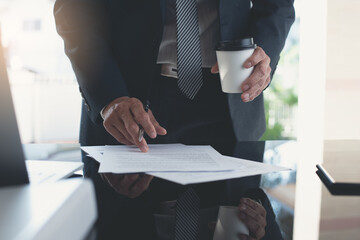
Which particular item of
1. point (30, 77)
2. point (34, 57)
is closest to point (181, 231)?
point (30, 77)

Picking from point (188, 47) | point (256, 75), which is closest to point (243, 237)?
point (256, 75)

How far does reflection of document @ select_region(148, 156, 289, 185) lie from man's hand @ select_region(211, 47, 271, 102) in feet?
0.79

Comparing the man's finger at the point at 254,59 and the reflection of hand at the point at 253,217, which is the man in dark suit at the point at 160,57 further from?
the reflection of hand at the point at 253,217

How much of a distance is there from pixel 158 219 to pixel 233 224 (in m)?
0.09

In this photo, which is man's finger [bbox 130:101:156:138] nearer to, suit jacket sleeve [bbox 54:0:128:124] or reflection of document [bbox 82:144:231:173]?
reflection of document [bbox 82:144:231:173]

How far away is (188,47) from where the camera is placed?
1.10m

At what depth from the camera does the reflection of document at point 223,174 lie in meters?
0.59

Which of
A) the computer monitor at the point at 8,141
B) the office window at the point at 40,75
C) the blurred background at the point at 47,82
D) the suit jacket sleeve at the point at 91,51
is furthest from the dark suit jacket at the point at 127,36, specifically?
the office window at the point at 40,75

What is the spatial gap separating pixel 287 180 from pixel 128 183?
0.28 meters

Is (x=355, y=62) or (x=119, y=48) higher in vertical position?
(x=119, y=48)

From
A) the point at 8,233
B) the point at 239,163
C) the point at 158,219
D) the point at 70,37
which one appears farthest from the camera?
the point at 70,37

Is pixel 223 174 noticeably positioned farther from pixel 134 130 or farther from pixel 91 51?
pixel 91 51

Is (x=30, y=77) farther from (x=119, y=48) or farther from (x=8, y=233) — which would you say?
(x=8, y=233)

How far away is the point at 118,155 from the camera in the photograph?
79cm
